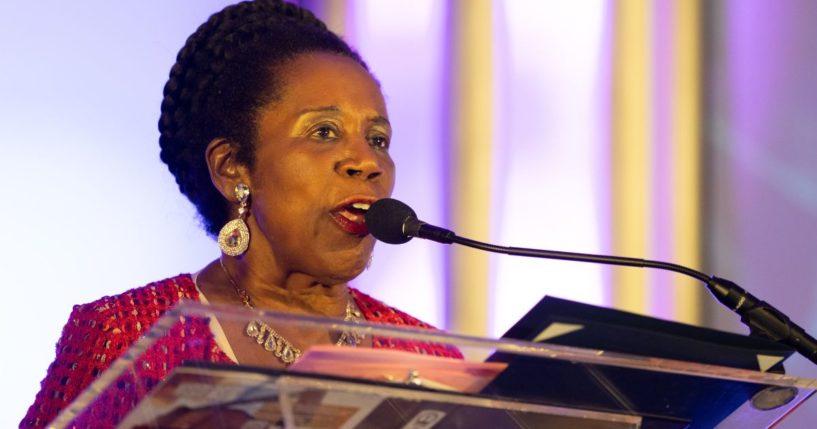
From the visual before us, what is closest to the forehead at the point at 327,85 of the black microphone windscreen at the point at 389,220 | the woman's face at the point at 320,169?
the woman's face at the point at 320,169

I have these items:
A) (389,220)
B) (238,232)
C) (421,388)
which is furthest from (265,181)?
(421,388)

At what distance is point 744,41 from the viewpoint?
122 inches

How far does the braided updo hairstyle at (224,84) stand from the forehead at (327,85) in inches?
1.1

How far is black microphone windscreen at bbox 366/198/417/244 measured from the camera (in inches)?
71.7

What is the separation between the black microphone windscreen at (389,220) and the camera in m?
1.82

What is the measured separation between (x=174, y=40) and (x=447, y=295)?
0.89 m

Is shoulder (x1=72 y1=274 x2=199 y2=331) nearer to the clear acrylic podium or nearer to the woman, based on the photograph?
the woman

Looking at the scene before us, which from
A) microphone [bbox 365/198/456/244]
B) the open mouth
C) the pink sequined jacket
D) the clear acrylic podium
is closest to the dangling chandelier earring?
the pink sequined jacket

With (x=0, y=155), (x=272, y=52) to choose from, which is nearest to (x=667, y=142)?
(x=272, y=52)

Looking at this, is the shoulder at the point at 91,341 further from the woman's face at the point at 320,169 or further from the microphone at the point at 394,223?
the microphone at the point at 394,223

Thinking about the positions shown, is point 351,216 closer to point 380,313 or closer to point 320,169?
point 320,169

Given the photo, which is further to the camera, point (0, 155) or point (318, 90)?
point (0, 155)

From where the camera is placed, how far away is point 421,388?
1.20 m

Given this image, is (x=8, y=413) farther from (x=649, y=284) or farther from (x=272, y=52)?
(x=649, y=284)
